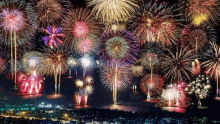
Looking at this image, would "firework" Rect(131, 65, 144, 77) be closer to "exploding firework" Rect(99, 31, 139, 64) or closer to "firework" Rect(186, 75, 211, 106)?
"firework" Rect(186, 75, 211, 106)

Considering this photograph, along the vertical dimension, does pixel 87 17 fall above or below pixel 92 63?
above

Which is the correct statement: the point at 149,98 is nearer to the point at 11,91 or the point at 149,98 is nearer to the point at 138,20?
the point at 138,20

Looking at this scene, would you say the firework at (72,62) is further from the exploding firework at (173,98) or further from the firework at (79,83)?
the exploding firework at (173,98)

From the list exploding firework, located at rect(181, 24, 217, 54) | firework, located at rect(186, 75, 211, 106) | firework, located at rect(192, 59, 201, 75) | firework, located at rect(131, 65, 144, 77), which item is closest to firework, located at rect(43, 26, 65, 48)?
firework, located at rect(131, 65, 144, 77)

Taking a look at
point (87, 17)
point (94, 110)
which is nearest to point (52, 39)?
point (87, 17)

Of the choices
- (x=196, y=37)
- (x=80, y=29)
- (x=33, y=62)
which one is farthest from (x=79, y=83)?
(x=196, y=37)

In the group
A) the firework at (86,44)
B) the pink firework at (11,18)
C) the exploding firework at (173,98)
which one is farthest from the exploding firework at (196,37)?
the pink firework at (11,18)
